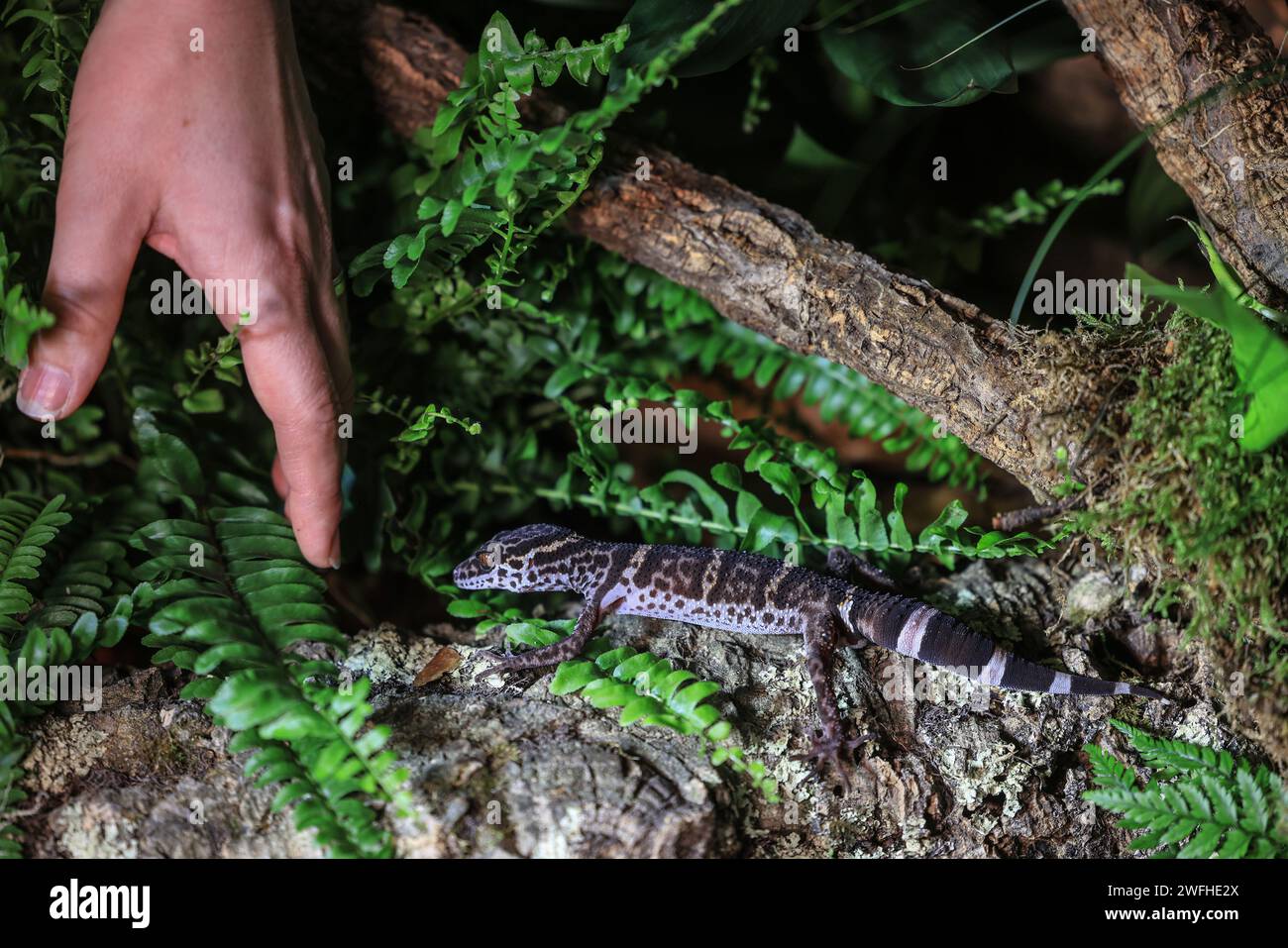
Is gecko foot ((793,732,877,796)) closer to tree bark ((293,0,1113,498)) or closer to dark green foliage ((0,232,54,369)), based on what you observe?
tree bark ((293,0,1113,498))

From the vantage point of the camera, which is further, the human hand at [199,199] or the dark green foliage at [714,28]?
the dark green foliage at [714,28]

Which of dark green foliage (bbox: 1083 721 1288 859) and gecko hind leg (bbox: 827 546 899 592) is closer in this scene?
dark green foliage (bbox: 1083 721 1288 859)

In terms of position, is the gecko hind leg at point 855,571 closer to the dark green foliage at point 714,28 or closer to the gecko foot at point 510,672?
the gecko foot at point 510,672

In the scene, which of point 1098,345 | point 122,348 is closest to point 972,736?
point 1098,345

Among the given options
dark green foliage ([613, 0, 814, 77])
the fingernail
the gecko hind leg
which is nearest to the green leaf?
dark green foliage ([613, 0, 814, 77])

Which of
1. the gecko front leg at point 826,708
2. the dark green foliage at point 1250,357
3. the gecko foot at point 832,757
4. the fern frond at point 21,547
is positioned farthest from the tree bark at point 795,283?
the fern frond at point 21,547

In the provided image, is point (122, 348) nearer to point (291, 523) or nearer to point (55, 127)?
point (55, 127)
